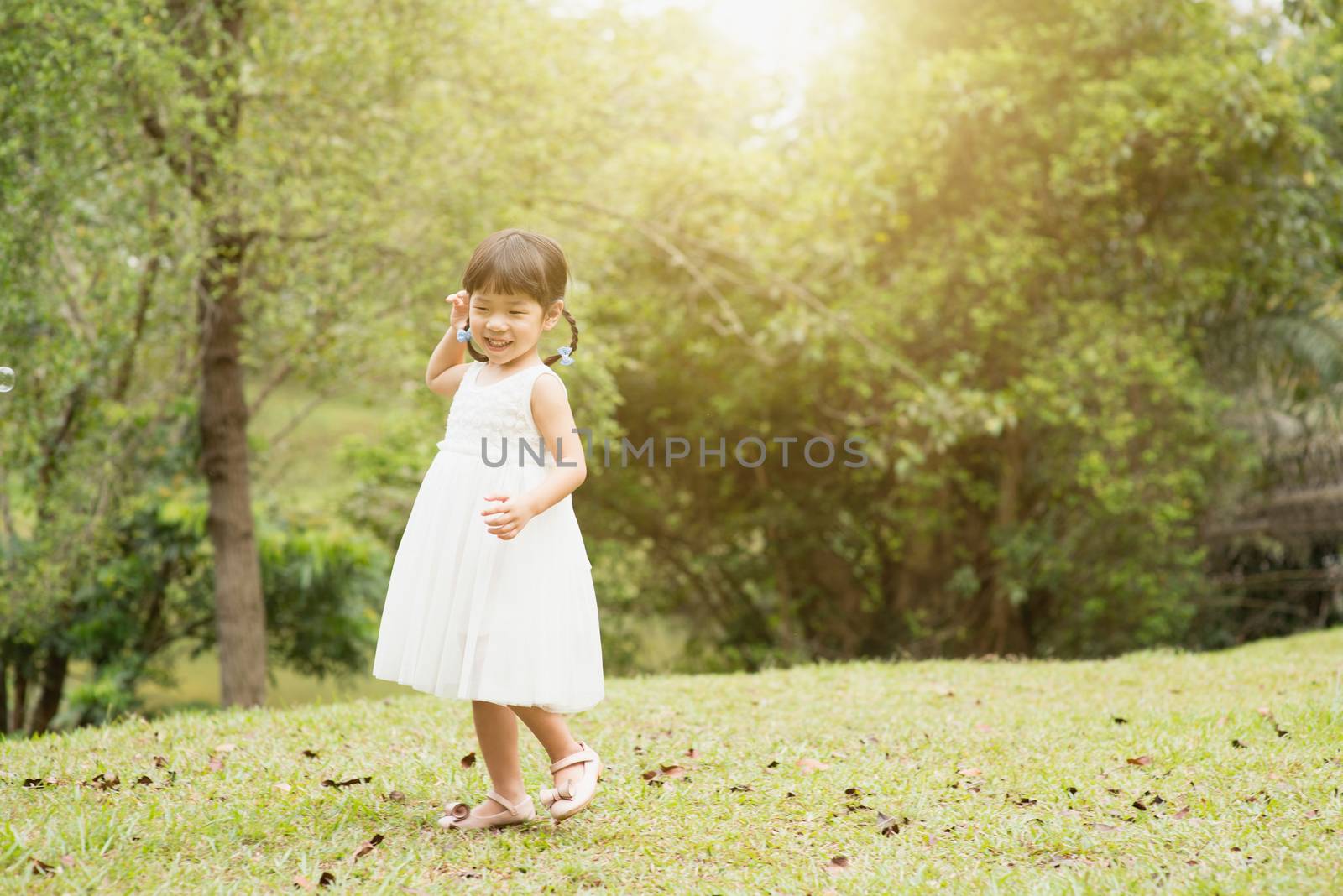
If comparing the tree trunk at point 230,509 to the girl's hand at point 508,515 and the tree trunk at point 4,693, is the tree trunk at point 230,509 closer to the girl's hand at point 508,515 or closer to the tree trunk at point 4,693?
the tree trunk at point 4,693

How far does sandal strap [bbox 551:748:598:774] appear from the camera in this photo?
332 cm

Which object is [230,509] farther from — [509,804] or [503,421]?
[503,421]

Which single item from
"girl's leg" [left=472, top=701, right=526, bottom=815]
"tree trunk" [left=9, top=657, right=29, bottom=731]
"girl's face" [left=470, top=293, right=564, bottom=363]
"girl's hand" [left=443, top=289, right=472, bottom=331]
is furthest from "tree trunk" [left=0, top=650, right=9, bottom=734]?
"girl's face" [left=470, top=293, right=564, bottom=363]

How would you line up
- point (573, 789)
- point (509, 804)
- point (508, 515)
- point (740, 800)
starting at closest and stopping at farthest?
point (508, 515)
point (573, 789)
point (509, 804)
point (740, 800)

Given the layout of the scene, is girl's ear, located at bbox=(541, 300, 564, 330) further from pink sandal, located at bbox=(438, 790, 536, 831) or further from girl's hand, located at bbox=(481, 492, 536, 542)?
pink sandal, located at bbox=(438, 790, 536, 831)

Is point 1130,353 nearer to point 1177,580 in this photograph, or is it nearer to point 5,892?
point 1177,580

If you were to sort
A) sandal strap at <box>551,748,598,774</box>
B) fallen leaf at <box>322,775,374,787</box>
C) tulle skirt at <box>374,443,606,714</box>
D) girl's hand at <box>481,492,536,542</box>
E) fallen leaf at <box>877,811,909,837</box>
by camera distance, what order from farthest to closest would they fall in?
fallen leaf at <box>322,775,374,787</box> < fallen leaf at <box>877,811,909,837</box> < sandal strap at <box>551,748,598,774</box> < tulle skirt at <box>374,443,606,714</box> < girl's hand at <box>481,492,536,542</box>

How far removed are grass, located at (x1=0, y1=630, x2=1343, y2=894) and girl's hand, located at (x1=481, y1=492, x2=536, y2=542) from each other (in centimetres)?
86

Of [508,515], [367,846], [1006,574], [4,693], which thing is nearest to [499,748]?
[367,846]

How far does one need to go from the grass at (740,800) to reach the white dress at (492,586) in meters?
0.48

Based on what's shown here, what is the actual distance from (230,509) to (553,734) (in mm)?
5691

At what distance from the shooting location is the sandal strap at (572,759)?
3.32 m

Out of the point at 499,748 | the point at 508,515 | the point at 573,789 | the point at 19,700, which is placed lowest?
the point at 19,700

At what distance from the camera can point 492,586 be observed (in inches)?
123
